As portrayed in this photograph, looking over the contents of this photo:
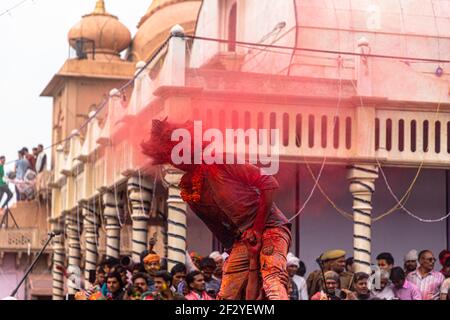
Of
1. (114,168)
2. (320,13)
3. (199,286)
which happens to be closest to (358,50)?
(320,13)

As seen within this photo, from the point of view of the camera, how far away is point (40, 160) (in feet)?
155

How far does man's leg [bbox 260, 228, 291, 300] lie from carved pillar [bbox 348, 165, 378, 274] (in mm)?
14719

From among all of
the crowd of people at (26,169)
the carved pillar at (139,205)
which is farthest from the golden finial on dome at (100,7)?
the carved pillar at (139,205)

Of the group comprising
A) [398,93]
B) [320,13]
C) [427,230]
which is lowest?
[427,230]

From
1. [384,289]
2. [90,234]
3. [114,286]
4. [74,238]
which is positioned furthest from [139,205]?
[74,238]

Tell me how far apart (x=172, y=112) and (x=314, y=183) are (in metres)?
3.85

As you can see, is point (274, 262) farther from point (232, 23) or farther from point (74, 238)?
point (74, 238)

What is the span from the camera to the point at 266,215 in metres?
12.4

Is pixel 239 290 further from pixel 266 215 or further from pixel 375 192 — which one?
pixel 375 192

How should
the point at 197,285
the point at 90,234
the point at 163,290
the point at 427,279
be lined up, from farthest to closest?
the point at 90,234 < the point at 427,279 < the point at 197,285 < the point at 163,290

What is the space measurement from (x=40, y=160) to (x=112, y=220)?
13.7 m

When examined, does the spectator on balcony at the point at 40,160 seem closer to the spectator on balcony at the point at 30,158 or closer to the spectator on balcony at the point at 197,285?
the spectator on balcony at the point at 30,158

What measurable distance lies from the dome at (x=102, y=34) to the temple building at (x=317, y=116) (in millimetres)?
23353

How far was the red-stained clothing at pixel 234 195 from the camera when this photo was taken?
12.5 metres
